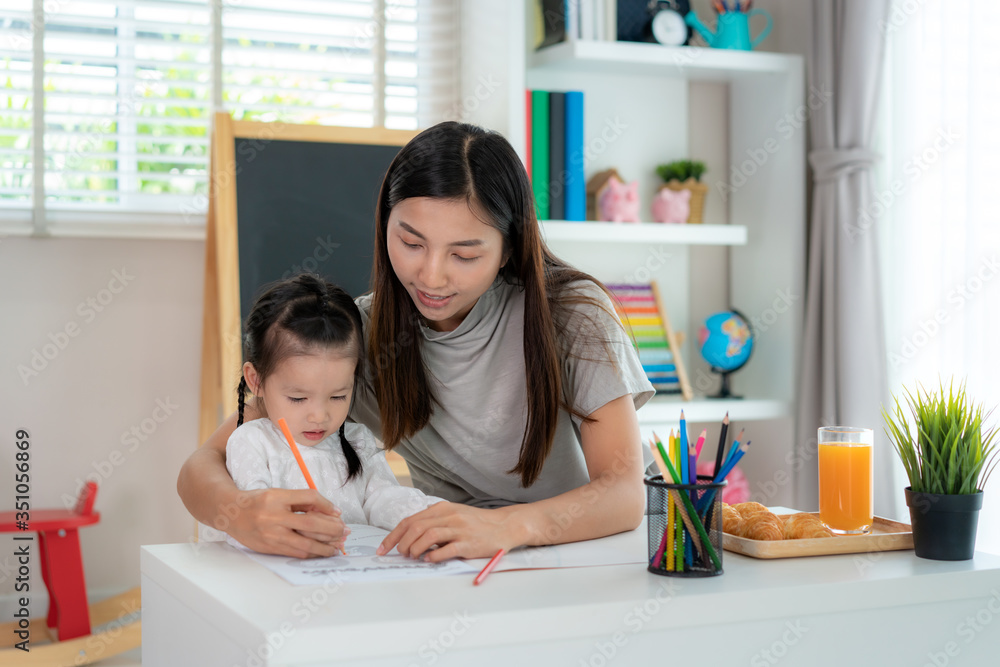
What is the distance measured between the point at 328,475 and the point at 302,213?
1.21 meters

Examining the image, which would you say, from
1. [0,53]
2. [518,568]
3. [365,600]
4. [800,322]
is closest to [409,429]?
[518,568]

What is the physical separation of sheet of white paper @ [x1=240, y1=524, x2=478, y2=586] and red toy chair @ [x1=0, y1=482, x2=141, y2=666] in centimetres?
144

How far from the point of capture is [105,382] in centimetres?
262

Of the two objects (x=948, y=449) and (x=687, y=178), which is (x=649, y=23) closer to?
(x=687, y=178)

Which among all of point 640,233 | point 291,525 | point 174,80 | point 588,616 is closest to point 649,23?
point 640,233

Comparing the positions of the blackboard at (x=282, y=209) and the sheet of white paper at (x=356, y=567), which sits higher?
the blackboard at (x=282, y=209)

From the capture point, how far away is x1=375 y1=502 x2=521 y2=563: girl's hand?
38.6 inches

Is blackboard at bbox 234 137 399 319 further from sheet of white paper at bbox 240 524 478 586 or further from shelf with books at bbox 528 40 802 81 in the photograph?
sheet of white paper at bbox 240 524 478 586

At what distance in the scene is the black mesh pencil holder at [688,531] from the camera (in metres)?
0.93

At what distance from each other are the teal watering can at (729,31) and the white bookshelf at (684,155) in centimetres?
8

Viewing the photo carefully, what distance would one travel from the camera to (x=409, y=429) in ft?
4.65

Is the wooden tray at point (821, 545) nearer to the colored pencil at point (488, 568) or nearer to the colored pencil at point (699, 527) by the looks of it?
the colored pencil at point (699, 527)

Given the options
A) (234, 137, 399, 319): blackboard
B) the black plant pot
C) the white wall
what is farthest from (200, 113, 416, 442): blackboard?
the black plant pot

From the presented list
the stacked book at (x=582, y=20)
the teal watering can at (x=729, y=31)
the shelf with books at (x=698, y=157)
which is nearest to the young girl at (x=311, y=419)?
the shelf with books at (x=698, y=157)
